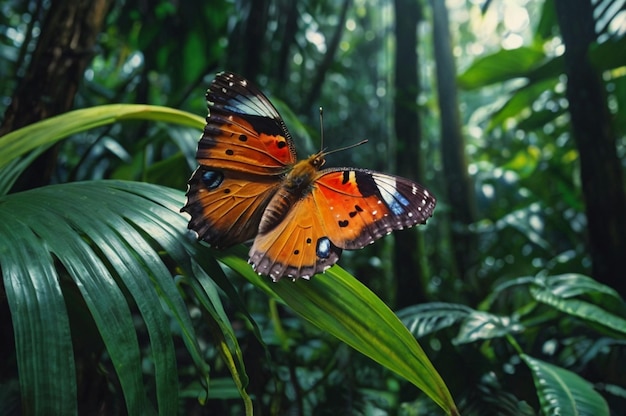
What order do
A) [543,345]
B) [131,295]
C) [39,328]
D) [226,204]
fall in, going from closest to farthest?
[39,328], [131,295], [226,204], [543,345]

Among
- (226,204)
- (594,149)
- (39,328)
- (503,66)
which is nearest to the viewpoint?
(39,328)

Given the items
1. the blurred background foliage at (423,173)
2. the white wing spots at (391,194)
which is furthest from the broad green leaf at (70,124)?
the white wing spots at (391,194)

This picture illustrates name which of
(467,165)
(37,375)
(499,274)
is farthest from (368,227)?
(467,165)

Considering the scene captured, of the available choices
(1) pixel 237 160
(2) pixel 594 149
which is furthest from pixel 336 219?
(2) pixel 594 149

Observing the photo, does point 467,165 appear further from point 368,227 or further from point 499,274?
point 368,227

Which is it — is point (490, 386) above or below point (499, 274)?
below

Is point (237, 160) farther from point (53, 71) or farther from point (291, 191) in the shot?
point (53, 71)
